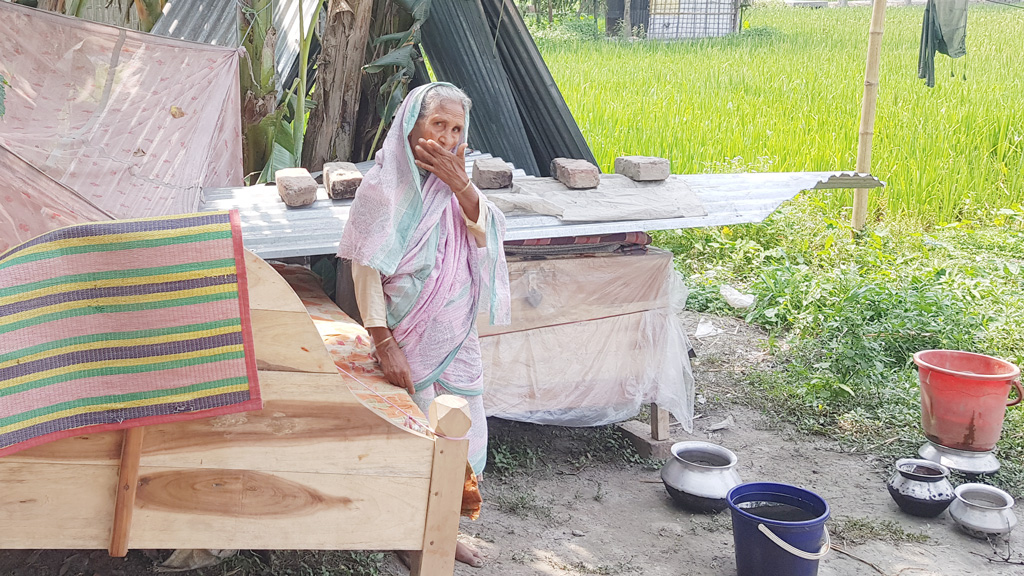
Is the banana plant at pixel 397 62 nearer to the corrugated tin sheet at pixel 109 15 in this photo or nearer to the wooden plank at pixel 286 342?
the corrugated tin sheet at pixel 109 15

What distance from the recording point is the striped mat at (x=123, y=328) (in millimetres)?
1582

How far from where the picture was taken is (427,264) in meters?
2.46

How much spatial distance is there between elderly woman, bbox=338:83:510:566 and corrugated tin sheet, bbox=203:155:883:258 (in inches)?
11.3

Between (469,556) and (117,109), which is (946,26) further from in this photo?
(117,109)

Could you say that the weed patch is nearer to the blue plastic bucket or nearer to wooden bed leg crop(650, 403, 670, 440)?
the blue plastic bucket

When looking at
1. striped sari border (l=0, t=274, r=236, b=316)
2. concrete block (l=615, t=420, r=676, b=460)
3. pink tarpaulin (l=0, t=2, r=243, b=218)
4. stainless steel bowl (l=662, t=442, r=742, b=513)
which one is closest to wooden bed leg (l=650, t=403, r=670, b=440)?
concrete block (l=615, t=420, r=676, b=460)

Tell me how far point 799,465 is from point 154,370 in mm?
2701

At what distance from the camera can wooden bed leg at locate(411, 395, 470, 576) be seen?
188cm

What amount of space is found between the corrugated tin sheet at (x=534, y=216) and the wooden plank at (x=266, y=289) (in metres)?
0.84

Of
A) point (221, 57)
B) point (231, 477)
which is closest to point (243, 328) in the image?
point (231, 477)

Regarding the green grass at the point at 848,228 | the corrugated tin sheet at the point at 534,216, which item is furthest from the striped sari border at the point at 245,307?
the green grass at the point at 848,228

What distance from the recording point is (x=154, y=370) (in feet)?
5.45

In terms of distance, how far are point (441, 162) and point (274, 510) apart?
100 cm

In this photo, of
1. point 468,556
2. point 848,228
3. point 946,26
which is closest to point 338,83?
point 468,556
